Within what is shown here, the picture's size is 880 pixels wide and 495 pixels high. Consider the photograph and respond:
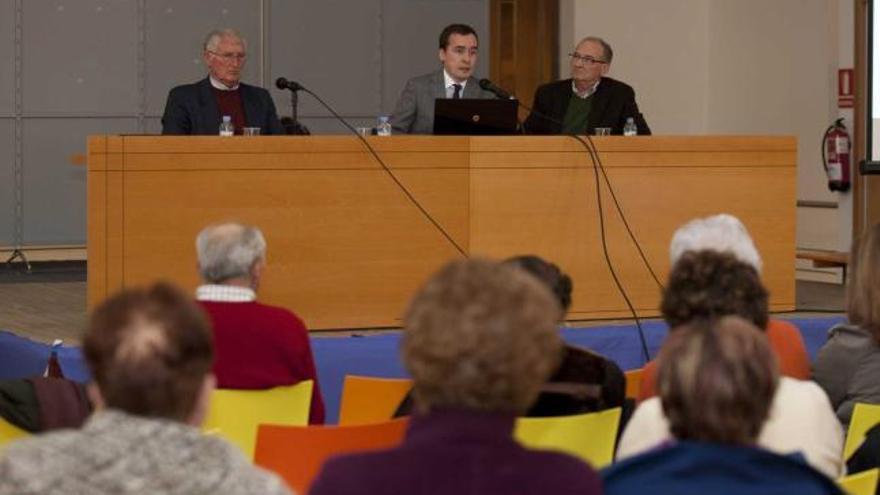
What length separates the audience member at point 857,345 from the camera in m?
4.02

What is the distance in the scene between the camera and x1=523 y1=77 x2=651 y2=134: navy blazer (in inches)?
346

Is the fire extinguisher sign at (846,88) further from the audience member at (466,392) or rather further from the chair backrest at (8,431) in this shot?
the audience member at (466,392)

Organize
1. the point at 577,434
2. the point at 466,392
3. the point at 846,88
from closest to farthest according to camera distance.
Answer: the point at 466,392 → the point at 577,434 → the point at 846,88

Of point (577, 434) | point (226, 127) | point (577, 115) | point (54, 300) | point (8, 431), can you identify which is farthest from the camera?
point (54, 300)

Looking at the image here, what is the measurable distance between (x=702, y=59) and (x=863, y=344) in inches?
346

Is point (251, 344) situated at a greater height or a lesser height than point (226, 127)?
lesser

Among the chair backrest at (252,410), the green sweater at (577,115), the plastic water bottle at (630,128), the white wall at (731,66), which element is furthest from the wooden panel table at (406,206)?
the white wall at (731,66)

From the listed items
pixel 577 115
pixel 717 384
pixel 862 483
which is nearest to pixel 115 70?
pixel 577 115

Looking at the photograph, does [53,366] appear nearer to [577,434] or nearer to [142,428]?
[577,434]

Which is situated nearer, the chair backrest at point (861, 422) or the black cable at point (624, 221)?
the chair backrest at point (861, 422)

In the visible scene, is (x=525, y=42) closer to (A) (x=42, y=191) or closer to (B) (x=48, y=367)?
(A) (x=42, y=191)

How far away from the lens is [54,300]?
30.4 ft

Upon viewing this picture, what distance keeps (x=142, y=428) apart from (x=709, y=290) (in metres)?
1.60

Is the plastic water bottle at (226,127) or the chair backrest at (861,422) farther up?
the plastic water bottle at (226,127)
